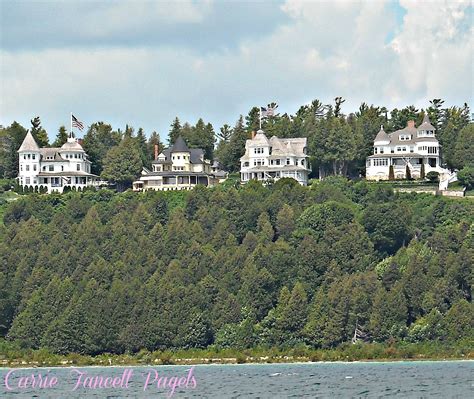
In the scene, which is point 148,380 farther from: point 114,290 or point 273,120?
point 273,120

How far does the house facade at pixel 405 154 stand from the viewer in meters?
156

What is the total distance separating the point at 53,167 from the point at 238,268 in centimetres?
4493

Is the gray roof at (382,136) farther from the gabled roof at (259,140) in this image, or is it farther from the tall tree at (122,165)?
the tall tree at (122,165)

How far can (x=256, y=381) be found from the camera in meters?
96.9

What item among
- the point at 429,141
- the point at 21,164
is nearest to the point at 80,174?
the point at 21,164

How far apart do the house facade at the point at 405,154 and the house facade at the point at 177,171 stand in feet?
56.2

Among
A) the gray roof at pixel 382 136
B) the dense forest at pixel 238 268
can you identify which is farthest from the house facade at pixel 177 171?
the gray roof at pixel 382 136

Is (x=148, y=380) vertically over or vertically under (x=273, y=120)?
under

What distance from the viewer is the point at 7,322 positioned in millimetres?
121750

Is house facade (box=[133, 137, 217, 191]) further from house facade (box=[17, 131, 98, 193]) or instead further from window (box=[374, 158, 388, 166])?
window (box=[374, 158, 388, 166])

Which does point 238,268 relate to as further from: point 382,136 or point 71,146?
point 71,146

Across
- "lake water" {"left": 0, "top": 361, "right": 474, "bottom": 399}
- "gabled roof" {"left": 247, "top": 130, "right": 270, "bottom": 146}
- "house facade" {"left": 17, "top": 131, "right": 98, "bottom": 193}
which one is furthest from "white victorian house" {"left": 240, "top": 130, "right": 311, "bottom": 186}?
"lake water" {"left": 0, "top": 361, "right": 474, "bottom": 399}

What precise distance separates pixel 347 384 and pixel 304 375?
7266 mm

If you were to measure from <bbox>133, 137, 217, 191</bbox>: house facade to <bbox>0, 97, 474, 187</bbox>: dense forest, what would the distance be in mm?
1757
